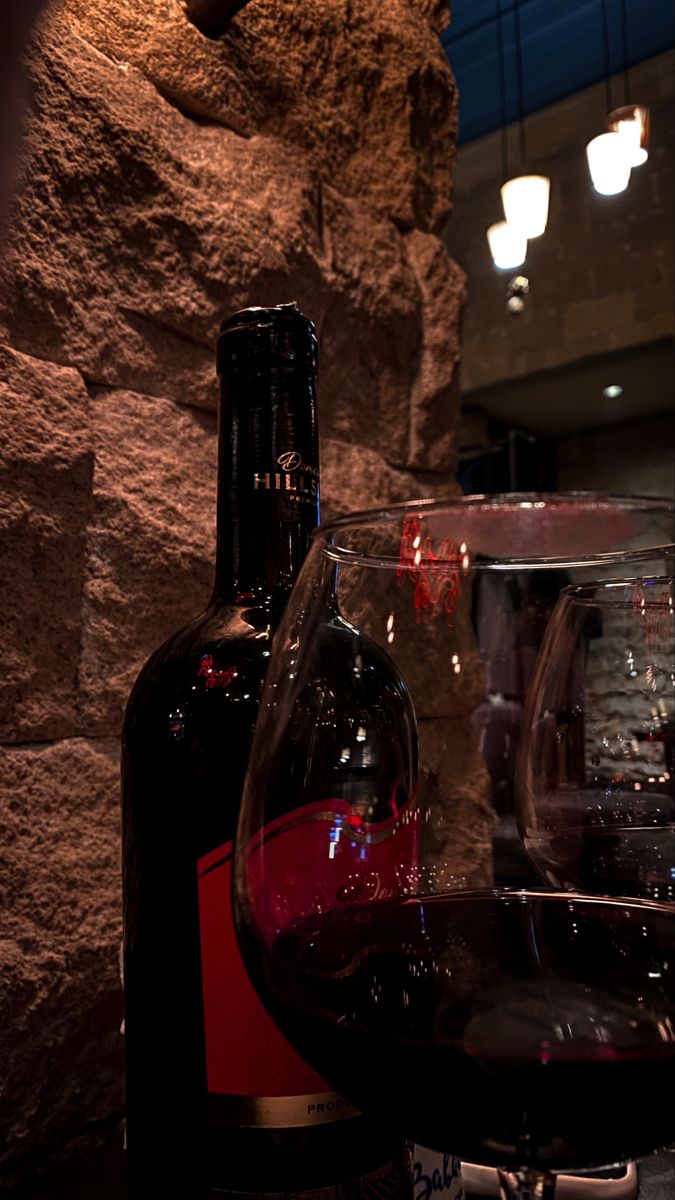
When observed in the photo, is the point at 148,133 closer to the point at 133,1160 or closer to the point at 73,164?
the point at 73,164

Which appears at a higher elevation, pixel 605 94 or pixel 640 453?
pixel 605 94

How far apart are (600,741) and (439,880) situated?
0.30 feet

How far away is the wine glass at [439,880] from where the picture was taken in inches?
11.9

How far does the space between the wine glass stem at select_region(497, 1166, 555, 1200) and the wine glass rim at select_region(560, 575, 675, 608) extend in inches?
8.0

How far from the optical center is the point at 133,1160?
50cm

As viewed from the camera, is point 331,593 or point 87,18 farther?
point 87,18

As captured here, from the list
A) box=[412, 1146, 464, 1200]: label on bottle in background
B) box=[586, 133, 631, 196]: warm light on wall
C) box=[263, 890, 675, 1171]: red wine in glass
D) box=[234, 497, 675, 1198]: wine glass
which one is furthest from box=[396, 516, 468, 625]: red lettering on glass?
box=[586, 133, 631, 196]: warm light on wall

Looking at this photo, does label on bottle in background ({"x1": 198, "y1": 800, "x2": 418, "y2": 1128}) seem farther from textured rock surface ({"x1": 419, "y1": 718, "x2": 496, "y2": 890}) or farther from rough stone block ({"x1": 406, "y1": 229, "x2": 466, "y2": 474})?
rough stone block ({"x1": 406, "y1": 229, "x2": 466, "y2": 474})

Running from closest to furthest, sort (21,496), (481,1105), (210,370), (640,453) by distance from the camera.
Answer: (481,1105), (21,496), (210,370), (640,453)

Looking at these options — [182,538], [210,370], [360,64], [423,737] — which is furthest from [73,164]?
[423,737]

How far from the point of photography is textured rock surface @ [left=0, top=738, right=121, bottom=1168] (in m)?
0.61

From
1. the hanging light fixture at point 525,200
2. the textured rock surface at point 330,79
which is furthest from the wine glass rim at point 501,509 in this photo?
the hanging light fixture at point 525,200

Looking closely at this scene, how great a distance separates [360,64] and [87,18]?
1.03ft

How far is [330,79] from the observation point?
895 millimetres
